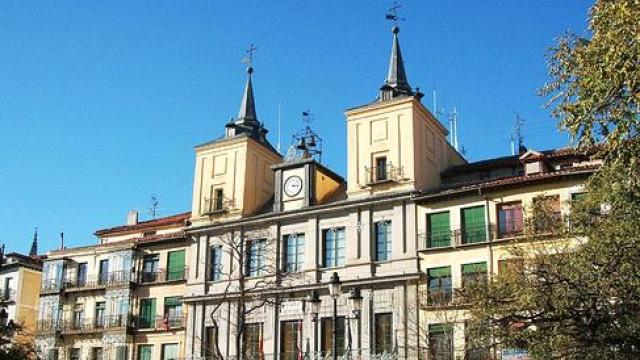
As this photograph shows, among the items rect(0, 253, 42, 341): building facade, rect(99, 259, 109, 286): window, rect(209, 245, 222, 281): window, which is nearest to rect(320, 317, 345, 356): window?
rect(209, 245, 222, 281): window

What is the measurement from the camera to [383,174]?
4344 centimetres

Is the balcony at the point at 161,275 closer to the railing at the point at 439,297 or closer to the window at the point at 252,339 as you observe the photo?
the window at the point at 252,339

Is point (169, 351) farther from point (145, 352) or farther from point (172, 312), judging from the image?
point (172, 312)

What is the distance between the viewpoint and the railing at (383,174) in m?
42.7

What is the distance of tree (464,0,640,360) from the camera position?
50.7 feet

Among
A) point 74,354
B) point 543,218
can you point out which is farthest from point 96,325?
point 543,218

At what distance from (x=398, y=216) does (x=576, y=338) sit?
2338 cm

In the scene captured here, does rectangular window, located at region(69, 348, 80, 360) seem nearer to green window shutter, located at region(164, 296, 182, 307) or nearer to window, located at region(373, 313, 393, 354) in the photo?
green window shutter, located at region(164, 296, 182, 307)

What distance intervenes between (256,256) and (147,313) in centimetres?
822

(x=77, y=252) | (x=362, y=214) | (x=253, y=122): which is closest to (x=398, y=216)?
(x=362, y=214)

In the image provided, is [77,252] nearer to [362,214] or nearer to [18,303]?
[18,303]

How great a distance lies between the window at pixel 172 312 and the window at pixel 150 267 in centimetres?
186

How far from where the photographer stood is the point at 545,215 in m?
25.4

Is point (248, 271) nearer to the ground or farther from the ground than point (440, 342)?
farther from the ground
